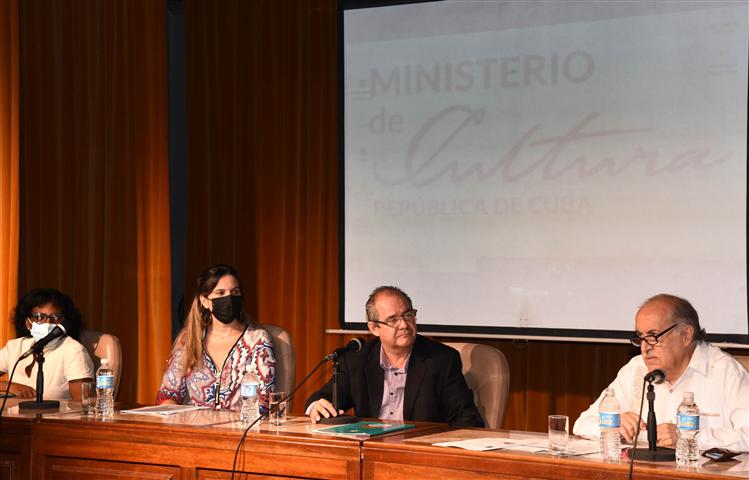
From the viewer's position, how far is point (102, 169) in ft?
19.6

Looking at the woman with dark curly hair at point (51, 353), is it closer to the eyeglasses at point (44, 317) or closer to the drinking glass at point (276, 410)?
the eyeglasses at point (44, 317)

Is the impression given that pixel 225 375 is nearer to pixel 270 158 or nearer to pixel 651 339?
pixel 651 339

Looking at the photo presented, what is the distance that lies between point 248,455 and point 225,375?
1061 mm

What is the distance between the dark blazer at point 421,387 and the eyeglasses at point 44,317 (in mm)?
1369

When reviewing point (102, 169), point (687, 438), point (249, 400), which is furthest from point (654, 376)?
point (102, 169)

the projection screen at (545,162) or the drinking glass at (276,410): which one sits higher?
the projection screen at (545,162)

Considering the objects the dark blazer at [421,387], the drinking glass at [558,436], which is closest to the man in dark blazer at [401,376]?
the dark blazer at [421,387]

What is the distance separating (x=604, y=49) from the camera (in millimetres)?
4918

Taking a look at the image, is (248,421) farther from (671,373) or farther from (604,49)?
(604,49)

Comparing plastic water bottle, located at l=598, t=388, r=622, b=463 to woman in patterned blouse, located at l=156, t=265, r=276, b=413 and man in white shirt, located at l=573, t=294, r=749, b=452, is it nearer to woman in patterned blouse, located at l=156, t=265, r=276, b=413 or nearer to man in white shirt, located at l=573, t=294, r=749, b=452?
man in white shirt, located at l=573, t=294, r=749, b=452

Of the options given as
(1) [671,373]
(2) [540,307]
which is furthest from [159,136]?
(1) [671,373]

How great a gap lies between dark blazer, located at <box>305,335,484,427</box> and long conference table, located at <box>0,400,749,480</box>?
340 millimetres

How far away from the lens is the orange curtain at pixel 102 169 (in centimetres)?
573

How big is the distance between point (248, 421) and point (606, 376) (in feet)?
8.37
